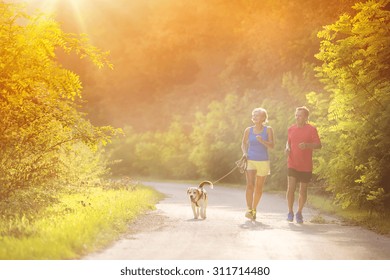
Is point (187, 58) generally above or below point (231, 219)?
above

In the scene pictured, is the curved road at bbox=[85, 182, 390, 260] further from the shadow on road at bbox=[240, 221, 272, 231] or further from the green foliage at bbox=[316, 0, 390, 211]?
the green foliage at bbox=[316, 0, 390, 211]

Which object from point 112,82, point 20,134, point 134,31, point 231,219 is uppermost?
point 134,31

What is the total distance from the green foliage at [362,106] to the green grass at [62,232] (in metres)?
4.76

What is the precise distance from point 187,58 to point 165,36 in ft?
10.2

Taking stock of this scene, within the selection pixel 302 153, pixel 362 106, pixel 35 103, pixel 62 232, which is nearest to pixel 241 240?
pixel 62 232

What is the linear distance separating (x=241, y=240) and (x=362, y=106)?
5.02 m

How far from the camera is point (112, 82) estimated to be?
65.3 meters

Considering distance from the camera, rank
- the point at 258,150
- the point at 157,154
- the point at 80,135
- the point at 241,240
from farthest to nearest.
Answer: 1. the point at 157,154
2. the point at 80,135
3. the point at 258,150
4. the point at 241,240

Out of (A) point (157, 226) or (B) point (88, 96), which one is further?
(B) point (88, 96)

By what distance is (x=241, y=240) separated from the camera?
1046 centimetres

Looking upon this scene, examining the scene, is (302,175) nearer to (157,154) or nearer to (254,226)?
(254,226)

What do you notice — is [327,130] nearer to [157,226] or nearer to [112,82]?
[157,226]
